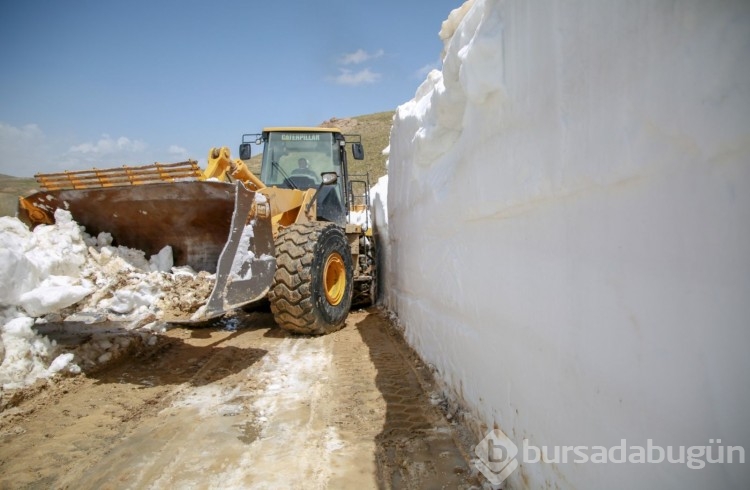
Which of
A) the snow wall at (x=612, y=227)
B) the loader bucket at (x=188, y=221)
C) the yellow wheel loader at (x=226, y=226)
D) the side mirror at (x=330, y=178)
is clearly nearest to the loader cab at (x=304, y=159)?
the side mirror at (x=330, y=178)

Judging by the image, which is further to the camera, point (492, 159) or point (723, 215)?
point (492, 159)

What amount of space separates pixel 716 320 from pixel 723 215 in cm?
19

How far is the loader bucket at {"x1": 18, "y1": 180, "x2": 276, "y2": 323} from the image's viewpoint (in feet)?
13.9

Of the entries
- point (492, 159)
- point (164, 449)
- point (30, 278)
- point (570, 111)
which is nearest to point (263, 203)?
point (30, 278)

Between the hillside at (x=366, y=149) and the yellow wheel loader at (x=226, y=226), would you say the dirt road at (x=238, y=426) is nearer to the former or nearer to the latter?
the yellow wheel loader at (x=226, y=226)

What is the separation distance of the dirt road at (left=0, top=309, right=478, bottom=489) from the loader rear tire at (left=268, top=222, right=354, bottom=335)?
55 centimetres

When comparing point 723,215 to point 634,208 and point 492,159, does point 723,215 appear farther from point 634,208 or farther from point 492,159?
point 492,159

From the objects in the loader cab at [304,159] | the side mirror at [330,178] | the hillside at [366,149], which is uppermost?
the hillside at [366,149]

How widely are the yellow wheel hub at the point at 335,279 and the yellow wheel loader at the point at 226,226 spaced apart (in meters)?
0.01

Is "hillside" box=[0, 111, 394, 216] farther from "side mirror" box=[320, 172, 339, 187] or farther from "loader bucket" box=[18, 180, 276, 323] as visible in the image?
"loader bucket" box=[18, 180, 276, 323]

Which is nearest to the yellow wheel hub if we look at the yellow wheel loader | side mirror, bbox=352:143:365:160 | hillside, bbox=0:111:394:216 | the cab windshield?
the yellow wheel loader

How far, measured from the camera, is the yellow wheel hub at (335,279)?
18.4 feet

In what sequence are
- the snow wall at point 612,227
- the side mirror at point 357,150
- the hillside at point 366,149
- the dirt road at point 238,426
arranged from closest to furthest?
the snow wall at point 612,227 → the dirt road at point 238,426 → the side mirror at point 357,150 → the hillside at point 366,149

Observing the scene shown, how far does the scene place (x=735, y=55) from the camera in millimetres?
727
